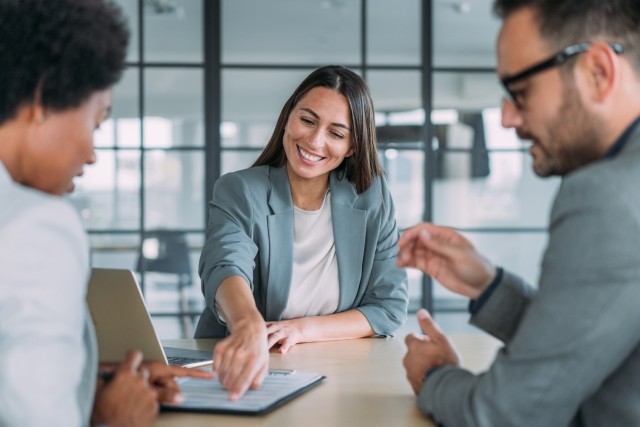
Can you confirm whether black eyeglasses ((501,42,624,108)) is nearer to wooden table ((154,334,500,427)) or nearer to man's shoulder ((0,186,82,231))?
wooden table ((154,334,500,427))

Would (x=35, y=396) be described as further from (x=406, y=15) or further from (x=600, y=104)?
(x=406, y=15)

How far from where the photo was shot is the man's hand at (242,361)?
153cm

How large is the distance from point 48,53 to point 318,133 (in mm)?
1351

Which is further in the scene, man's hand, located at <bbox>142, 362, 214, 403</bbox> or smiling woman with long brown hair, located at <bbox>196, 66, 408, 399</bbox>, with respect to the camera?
smiling woman with long brown hair, located at <bbox>196, 66, 408, 399</bbox>

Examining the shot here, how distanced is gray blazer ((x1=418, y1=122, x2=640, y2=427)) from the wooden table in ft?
0.92

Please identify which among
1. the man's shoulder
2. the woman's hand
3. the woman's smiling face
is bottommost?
the woman's hand

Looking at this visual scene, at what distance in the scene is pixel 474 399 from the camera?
121 centimetres

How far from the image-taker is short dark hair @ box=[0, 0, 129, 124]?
1080mm

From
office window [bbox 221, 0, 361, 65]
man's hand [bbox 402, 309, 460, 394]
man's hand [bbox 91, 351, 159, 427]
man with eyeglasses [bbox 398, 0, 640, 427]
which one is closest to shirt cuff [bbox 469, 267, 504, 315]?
man with eyeglasses [bbox 398, 0, 640, 427]

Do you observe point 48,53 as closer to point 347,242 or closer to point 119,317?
point 119,317

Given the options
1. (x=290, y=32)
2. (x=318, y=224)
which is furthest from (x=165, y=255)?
(x=318, y=224)

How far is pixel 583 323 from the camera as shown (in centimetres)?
110

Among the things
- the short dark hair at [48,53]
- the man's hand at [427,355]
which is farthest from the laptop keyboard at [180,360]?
the short dark hair at [48,53]

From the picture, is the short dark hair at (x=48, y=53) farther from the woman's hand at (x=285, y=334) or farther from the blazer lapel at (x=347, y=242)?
the blazer lapel at (x=347, y=242)
